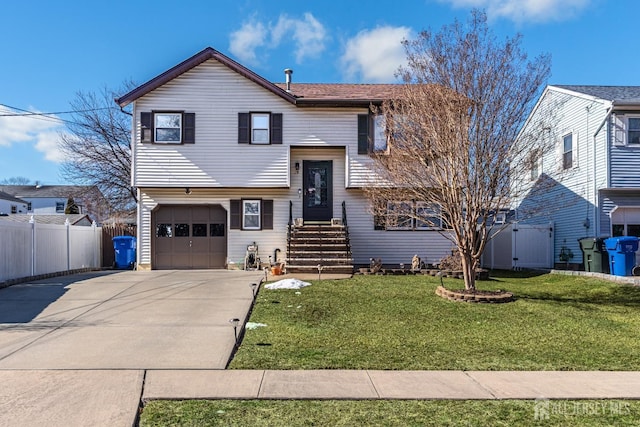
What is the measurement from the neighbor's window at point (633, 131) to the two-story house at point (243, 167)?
7111 millimetres

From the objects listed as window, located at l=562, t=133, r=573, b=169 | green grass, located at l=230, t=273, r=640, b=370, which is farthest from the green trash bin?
window, located at l=562, t=133, r=573, b=169

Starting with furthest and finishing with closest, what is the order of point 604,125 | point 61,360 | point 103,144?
point 103,144, point 604,125, point 61,360

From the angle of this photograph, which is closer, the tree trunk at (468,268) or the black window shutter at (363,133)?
the tree trunk at (468,268)

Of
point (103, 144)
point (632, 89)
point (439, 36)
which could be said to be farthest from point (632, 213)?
point (103, 144)

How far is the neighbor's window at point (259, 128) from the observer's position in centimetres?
1706

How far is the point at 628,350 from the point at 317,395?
16.8ft

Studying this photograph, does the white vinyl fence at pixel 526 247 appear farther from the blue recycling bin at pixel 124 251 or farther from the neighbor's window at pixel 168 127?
the blue recycling bin at pixel 124 251

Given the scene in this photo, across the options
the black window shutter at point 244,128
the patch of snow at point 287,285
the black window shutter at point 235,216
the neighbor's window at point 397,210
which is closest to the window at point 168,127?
the black window shutter at point 244,128

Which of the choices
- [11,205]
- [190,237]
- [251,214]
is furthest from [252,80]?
[11,205]

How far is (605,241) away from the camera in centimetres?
1514

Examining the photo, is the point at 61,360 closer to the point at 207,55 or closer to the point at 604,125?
the point at 207,55

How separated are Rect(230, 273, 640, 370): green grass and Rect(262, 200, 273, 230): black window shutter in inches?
199

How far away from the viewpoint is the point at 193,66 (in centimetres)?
1680

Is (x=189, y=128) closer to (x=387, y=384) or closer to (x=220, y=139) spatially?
(x=220, y=139)
